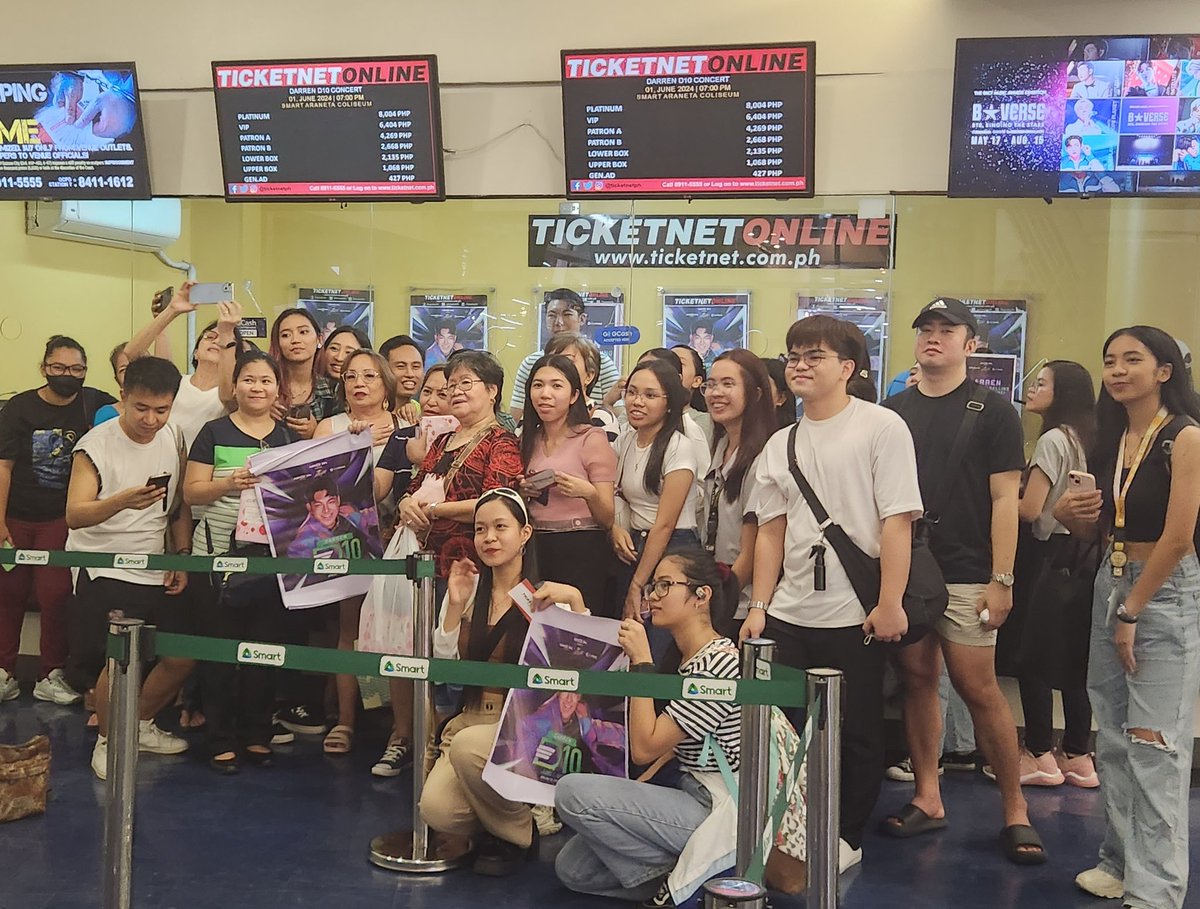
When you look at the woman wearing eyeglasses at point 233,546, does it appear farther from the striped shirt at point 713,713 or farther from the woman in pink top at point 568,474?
the striped shirt at point 713,713

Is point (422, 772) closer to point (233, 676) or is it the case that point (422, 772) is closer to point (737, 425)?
point (233, 676)

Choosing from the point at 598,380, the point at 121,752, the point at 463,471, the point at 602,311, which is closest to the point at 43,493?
the point at 463,471

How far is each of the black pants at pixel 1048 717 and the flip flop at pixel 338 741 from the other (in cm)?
277

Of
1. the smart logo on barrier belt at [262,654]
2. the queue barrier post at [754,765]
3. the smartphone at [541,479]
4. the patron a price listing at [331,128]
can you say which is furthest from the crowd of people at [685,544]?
the smart logo on barrier belt at [262,654]

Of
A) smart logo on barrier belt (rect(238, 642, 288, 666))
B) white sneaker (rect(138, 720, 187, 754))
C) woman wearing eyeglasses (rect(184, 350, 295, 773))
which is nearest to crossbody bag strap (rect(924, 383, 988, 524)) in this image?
smart logo on barrier belt (rect(238, 642, 288, 666))

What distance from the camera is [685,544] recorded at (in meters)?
4.41

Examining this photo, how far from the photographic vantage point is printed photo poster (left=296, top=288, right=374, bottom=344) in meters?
6.36

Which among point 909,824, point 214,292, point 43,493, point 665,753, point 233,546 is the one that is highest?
point 214,292

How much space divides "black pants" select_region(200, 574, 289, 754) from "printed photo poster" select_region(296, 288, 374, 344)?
6.26 ft

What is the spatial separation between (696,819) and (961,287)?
3368mm

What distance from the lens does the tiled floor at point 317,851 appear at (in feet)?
11.7

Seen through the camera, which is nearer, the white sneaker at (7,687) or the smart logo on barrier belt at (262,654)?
the smart logo on barrier belt at (262,654)

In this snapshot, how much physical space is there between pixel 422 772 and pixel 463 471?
1.11m

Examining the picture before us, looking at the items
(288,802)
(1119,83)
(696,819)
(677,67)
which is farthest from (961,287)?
(288,802)
